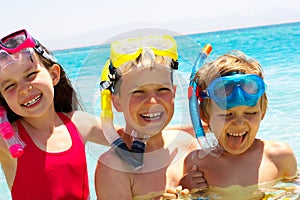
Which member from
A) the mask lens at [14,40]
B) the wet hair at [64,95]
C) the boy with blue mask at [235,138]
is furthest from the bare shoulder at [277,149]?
the mask lens at [14,40]

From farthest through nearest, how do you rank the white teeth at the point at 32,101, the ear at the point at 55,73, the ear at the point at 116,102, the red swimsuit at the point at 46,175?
the ear at the point at 55,73 → the red swimsuit at the point at 46,175 → the white teeth at the point at 32,101 → the ear at the point at 116,102

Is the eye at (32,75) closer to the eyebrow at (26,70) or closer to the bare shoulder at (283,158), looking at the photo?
the eyebrow at (26,70)

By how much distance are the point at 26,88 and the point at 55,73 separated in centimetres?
37

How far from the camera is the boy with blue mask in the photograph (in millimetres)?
2639

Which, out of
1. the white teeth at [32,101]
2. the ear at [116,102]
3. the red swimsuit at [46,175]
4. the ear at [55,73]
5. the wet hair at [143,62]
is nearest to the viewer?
the wet hair at [143,62]

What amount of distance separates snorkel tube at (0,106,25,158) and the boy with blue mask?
952mm

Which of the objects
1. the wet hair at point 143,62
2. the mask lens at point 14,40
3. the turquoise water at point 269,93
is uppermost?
the mask lens at point 14,40

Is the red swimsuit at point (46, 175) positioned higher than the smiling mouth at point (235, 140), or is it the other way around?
the smiling mouth at point (235, 140)

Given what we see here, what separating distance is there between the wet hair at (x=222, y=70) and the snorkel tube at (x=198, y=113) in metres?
0.03

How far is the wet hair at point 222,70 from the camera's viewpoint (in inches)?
107

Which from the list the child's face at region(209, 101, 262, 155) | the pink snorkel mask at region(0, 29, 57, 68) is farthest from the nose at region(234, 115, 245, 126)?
the pink snorkel mask at region(0, 29, 57, 68)

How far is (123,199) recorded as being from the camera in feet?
8.46

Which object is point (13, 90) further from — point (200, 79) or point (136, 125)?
point (200, 79)

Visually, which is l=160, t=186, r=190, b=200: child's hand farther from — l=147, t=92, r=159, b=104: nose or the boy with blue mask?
l=147, t=92, r=159, b=104: nose
